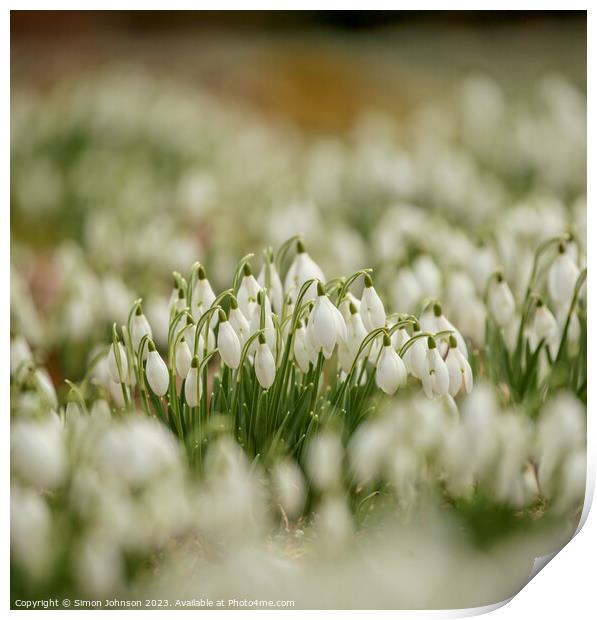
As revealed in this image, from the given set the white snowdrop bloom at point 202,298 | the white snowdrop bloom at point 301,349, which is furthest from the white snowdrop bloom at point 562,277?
the white snowdrop bloom at point 202,298

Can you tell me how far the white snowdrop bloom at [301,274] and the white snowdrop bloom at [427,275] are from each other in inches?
6.2

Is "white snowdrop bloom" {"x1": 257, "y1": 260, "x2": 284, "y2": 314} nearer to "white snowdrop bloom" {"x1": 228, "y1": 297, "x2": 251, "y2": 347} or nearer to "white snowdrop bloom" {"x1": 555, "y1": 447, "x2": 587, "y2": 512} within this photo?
"white snowdrop bloom" {"x1": 228, "y1": 297, "x2": 251, "y2": 347}

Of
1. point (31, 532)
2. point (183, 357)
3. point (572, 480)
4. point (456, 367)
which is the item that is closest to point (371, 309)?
point (456, 367)

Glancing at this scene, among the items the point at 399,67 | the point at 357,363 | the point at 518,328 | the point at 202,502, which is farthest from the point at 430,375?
the point at 399,67

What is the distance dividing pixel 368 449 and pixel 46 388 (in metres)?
0.44

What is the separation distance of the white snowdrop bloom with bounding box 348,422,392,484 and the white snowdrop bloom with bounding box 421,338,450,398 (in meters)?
0.08

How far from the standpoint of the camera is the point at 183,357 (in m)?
1.31

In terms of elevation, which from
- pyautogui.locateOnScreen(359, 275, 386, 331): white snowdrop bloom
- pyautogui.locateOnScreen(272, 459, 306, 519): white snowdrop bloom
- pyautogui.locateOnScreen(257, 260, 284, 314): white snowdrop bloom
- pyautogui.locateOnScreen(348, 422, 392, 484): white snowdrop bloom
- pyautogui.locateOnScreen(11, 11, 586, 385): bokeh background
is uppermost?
pyautogui.locateOnScreen(11, 11, 586, 385): bokeh background

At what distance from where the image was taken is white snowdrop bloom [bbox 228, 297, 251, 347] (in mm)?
1312

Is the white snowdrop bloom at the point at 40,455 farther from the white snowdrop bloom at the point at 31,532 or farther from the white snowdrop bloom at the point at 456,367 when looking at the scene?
the white snowdrop bloom at the point at 456,367

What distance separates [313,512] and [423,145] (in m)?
0.57

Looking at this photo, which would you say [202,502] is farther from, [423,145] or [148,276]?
[423,145]

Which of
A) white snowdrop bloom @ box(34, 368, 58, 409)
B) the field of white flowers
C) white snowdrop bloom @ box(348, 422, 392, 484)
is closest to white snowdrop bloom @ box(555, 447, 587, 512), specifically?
the field of white flowers

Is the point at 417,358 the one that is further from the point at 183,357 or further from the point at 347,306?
the point at 183,357
